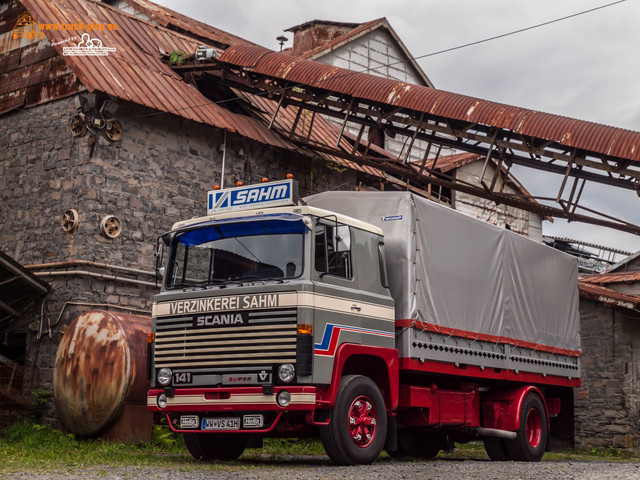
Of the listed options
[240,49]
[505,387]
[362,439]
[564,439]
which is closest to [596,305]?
[564,439]

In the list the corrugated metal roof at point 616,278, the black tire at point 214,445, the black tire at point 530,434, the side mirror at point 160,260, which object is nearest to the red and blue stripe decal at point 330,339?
the black tire at point 214,445

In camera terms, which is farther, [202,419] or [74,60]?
[74,60]

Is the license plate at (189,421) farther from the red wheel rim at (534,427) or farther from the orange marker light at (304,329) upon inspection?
the red wheel rim at (534,427)

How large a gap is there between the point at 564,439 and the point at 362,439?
33.8 ft

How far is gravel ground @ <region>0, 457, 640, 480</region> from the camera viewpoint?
8445 mm

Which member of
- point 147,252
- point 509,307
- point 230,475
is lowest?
point 230,475

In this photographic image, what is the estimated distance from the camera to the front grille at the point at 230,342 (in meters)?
9.53

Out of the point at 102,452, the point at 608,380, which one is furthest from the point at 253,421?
the point at 608,380

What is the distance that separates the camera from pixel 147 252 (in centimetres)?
1612

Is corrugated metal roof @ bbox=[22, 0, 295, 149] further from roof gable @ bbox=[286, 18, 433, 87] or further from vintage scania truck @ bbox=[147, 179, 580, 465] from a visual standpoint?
roof gable @ bbox=[286, 18, 433, 87]

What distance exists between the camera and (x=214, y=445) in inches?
438

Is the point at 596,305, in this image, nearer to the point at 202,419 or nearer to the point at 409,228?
the point at 409,228

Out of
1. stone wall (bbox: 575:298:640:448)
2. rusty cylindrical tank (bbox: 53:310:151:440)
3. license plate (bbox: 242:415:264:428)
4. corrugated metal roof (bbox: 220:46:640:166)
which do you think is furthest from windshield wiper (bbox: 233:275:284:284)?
stone wall (bbox: 575:298:640:448)

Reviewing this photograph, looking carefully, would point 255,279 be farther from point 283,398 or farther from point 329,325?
point 283,398
